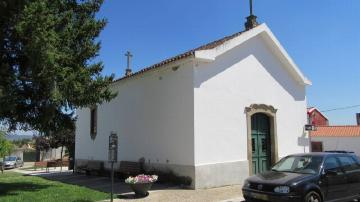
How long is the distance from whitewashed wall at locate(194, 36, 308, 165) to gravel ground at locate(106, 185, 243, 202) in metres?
1.16

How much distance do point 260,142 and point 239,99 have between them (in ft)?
7.45

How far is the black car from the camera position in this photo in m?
8.97

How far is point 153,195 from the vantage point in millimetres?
11867

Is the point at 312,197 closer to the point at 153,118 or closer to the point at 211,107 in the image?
the point at 211,107

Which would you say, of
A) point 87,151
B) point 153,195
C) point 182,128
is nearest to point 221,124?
point 182,128

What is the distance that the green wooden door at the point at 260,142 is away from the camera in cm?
1566

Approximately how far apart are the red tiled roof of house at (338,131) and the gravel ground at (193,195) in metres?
35.9

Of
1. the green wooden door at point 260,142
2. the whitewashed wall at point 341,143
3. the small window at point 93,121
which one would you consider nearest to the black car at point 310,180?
the green wooden door at point 260,142

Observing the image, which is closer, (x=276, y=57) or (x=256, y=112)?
(x=256, y=112)

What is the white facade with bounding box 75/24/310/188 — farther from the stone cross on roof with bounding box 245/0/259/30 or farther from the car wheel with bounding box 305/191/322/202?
the car wheel with bounding box 305/191/322/202

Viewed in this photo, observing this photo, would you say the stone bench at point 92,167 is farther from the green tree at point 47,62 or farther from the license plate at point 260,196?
the license plate at point 260,196

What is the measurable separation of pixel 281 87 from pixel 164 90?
546 cm

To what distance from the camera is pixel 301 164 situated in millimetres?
10219

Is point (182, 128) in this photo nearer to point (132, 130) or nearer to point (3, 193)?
point (132, 130)
